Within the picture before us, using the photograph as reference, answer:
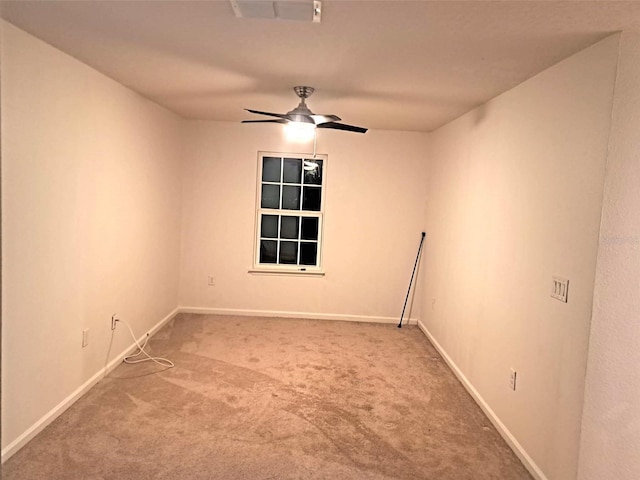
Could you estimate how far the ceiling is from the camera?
1911mm

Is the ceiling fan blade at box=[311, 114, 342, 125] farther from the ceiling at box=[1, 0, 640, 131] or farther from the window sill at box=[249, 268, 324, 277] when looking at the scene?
the window sill at box=[249, 268, 324, 277]

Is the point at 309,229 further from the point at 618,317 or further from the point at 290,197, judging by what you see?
the point at 618,317

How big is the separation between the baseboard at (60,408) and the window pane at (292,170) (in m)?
2.51

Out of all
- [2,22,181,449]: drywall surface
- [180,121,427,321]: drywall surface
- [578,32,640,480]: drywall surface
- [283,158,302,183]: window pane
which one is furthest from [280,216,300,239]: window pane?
[578,32,640,480]: drywall surface

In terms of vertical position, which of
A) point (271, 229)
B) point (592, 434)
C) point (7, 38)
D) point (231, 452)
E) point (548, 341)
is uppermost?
point (7, 38)

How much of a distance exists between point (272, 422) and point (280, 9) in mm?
2434

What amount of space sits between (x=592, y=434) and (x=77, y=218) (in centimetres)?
325

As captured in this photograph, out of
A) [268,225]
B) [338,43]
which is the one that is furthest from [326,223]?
[338,43]

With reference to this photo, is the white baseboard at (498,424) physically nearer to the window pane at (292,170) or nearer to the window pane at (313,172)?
the window pane at (313,172)

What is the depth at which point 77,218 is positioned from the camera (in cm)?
302

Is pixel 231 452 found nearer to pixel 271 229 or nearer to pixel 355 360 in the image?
pixel 355 360

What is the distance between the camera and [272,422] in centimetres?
294

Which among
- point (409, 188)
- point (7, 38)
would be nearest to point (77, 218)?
point (7, 38)

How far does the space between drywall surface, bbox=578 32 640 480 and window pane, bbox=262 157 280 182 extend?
3.95 meters
